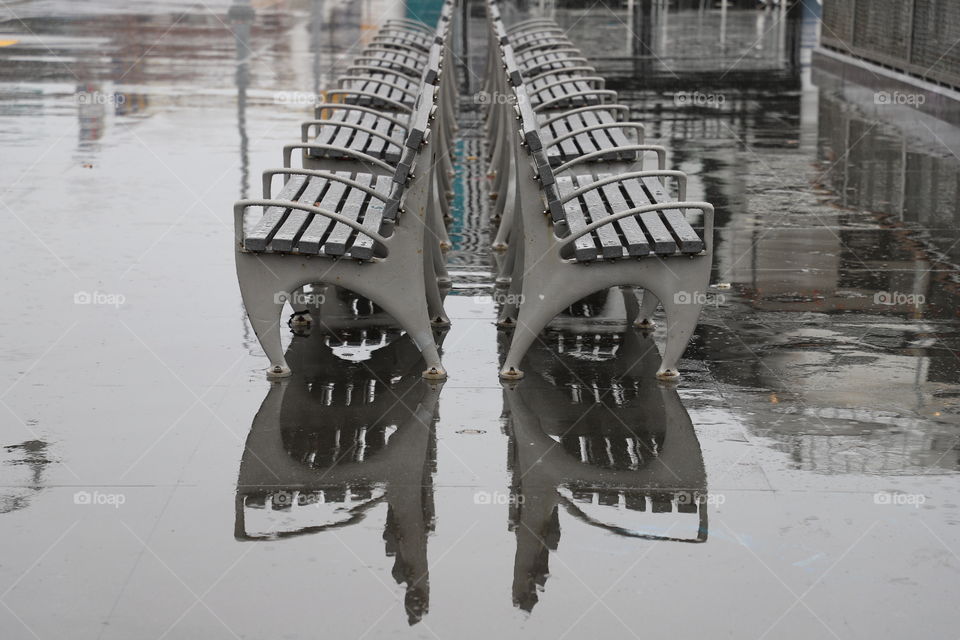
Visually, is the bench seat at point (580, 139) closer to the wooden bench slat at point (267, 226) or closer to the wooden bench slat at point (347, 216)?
the wooden bench slat at point (347, 216)

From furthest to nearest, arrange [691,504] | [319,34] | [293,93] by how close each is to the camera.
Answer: [319,34] → [293,93] → [691,504]

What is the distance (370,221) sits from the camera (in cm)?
648

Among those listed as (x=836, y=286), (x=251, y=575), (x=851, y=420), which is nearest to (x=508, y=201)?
(x=836, y=286)

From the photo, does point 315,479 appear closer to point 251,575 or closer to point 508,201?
point 251,575

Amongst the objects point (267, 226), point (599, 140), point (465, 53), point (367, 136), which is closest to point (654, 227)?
point (267, 226)

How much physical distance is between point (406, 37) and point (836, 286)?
6618 millimetres

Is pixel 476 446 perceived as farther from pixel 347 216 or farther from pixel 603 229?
pixel 347 216

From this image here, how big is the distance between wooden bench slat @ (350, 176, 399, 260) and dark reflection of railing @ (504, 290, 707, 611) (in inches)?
35.6

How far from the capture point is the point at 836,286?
7.86 metres

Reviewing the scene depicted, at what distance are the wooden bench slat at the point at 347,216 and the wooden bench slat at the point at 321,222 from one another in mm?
36

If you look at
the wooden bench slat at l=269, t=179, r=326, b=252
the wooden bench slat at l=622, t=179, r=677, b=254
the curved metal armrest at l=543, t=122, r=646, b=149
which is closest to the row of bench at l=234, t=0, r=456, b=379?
the wooden bench slat at l=269, t=179, r=326, b=252

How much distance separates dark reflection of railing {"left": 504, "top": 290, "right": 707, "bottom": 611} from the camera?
187 inches

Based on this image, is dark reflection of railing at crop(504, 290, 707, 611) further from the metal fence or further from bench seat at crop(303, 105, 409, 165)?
the metal fence

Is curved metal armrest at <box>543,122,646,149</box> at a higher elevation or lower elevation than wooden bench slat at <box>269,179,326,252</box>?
higher
